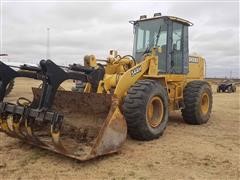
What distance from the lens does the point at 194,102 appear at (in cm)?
955

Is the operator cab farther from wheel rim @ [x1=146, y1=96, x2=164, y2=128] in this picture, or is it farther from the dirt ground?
the dirt ground

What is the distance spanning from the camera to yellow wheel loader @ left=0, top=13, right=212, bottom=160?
5.97 meters

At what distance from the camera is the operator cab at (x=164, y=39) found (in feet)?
30.1

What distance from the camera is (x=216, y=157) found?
6547 mm

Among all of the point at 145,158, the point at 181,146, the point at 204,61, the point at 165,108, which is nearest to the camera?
the point at 145,158

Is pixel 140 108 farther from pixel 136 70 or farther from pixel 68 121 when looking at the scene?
pixel 68 121

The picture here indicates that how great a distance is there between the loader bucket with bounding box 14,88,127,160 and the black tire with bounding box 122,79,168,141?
0.40m

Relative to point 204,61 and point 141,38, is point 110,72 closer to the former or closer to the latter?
point 141,38

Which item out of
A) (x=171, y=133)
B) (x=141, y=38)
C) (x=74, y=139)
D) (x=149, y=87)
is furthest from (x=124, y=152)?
(x=141, y=38)

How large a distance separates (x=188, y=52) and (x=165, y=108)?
2.95m

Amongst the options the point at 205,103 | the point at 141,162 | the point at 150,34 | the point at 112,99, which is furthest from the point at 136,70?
the point at 205,103

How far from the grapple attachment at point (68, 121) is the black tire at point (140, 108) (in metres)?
0.41

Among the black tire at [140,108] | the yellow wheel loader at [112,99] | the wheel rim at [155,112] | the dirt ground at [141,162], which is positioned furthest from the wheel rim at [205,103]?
the black tire at [140,108]

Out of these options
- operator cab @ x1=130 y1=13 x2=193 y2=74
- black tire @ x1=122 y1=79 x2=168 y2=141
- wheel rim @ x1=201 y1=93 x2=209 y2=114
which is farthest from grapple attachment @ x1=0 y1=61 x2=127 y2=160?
wheel rim @ x1=201 y1=93 x2=209 y2=114
